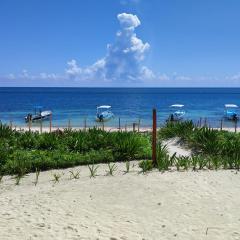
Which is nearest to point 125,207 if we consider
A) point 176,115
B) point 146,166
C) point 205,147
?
point 146,166

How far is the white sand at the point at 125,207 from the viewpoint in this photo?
27.2 feet

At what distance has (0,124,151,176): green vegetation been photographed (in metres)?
14.5

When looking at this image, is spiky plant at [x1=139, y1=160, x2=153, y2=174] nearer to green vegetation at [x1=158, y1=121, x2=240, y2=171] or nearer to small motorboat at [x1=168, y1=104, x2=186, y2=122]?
green vegetation at [x1=158, y1=121, x2=240, y2=171]

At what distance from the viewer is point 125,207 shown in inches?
389

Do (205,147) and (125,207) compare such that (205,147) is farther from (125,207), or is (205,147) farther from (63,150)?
(125,207)

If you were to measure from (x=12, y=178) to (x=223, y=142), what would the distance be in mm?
8914

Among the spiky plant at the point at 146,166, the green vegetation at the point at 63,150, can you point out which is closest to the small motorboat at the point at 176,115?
the green vegetation at the point at 63,150

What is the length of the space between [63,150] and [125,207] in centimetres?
682

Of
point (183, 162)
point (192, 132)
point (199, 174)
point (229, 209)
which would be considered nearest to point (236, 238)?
point (229, 209)

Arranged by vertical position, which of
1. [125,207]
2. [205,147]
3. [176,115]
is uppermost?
[205,147]

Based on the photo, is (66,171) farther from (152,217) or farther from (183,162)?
(152,217)

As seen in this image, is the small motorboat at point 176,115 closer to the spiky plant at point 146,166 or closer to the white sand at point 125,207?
the spiky plant at point 146,166

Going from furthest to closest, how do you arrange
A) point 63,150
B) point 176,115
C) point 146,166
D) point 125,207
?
point 176,115, point 63,150, point 146,166, point 125,207

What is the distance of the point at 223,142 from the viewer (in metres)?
18.0
